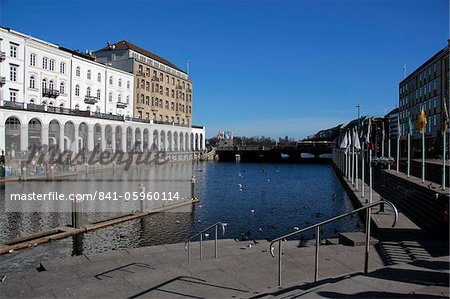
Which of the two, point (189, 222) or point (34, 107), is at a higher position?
point (34, 107)

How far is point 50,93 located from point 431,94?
60.3 metres

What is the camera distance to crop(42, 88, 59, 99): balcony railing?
5403cm

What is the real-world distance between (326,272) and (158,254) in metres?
5.72

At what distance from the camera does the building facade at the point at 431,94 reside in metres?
55.2

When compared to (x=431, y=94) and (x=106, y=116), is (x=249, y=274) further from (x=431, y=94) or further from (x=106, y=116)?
(x=431, y=94)

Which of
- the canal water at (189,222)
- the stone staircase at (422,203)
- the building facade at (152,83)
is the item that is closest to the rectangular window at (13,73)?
the canal water at (189,222)

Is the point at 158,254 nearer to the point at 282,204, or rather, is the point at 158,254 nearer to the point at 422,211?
the point at 422,211

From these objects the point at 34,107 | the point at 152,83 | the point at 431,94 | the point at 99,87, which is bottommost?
the point at 34,107

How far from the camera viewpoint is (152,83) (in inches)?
3354

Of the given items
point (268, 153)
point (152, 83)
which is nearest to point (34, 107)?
point (152, 83)

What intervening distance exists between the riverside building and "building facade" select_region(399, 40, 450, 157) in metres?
45.9

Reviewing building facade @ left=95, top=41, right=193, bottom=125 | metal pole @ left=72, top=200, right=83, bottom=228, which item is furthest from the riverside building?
metal pole @ left=72, top=200, right=83, bottom=228

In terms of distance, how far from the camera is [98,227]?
18.8m

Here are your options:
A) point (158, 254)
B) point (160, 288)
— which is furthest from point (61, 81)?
point (160, 288)
